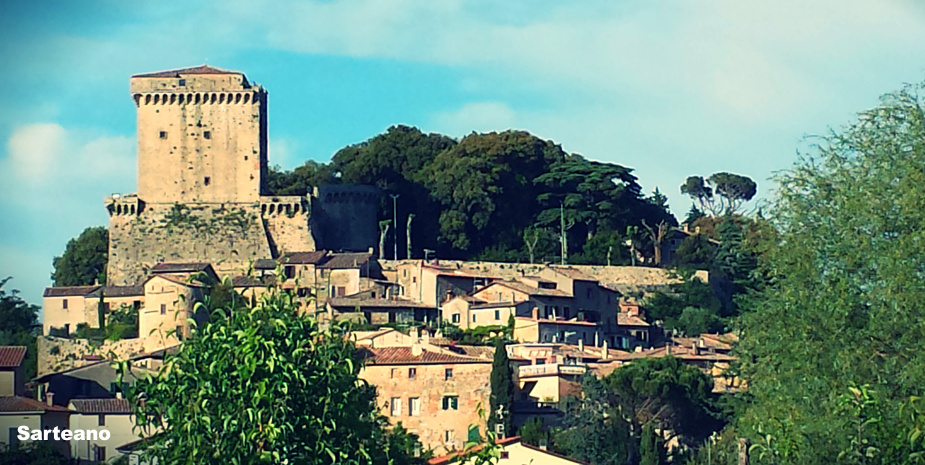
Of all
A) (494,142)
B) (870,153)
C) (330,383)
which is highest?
(494,142)

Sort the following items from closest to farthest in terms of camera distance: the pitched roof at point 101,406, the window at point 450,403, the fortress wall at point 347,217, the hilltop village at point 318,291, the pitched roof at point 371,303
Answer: the pitched roof at point 101,406
the window at point 450,403
the hilltop village at point 318,291
the pitched roof at point 371,303
the fortress wall at point 347,217

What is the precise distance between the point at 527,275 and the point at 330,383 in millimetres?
47272

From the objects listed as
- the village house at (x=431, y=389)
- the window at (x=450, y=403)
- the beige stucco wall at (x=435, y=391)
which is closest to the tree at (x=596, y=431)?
the beige stucco wall at (x=435, y=391)

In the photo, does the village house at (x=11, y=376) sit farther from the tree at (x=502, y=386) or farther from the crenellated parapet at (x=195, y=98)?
the crenellated parapet at (x=195, y=98)

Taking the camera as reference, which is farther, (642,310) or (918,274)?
(642,310)

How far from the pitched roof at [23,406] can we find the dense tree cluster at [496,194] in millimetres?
29712

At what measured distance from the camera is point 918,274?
24766 millimetres

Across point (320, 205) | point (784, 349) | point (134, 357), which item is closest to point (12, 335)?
point (134, 357)

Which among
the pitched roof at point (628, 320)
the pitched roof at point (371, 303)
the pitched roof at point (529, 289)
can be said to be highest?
the pitched roof at point (529, 289)

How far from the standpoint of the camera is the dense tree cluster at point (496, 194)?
74750 millimetres

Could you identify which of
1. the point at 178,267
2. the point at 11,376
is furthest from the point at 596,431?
the point at 178,267

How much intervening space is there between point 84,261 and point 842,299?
52.4 m

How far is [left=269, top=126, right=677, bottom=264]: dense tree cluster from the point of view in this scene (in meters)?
74.8

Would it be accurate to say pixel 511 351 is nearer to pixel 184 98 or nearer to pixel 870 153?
pixel 184 98
